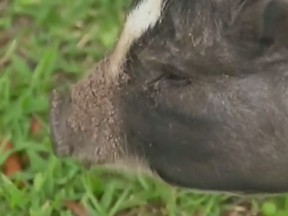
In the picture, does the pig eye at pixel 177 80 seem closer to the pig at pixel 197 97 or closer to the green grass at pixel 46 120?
the pig at pixel 197 97

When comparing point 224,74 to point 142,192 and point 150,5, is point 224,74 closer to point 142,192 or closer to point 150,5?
point 150,5

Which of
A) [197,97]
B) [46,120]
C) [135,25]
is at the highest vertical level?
[46,120]

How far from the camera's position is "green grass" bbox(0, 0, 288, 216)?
316 cm

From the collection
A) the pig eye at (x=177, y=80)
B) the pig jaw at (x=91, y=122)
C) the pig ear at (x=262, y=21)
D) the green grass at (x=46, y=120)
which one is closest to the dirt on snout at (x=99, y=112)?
the pig jaw at (x=91, y=122)

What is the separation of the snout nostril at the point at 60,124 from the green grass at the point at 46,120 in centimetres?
48

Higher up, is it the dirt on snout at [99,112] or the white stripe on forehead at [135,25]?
the white stripe on forehead at [135,25]

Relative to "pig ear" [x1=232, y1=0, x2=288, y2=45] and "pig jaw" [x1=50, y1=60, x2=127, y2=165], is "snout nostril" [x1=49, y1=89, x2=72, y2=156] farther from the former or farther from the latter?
"pig ear" [x1=232, y1=0, x2=288, y2=45]

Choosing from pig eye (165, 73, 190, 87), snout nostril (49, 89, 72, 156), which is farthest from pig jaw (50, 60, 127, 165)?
pig eye (165, 73, 190, 87)

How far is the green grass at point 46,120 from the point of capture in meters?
3.16

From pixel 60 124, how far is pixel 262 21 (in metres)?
0.67

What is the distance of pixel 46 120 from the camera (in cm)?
333

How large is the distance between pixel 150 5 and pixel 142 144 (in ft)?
1.06

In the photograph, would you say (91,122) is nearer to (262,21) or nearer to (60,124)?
(60,124)

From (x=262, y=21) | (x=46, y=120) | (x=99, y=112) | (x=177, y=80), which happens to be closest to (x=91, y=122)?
(x=99, y=112)
